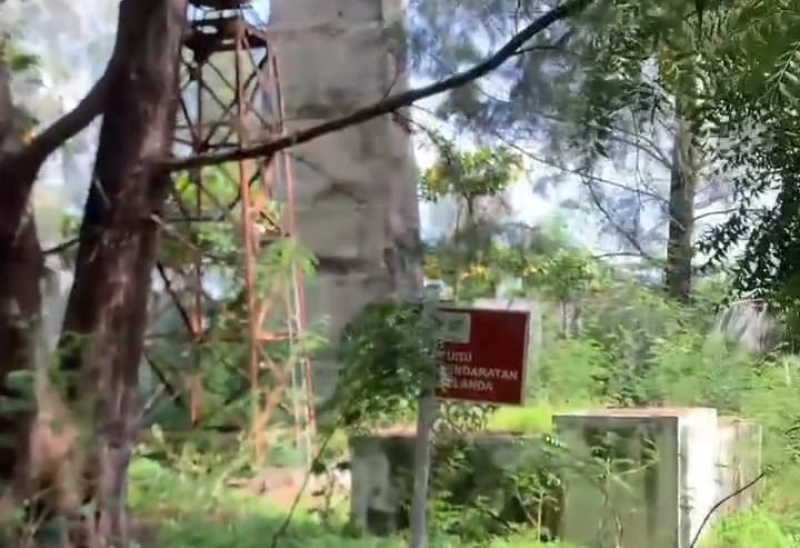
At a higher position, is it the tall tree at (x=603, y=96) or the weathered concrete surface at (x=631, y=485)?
the tall tree at (x=603, y=96)

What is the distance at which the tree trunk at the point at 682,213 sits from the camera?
1857 millimetres

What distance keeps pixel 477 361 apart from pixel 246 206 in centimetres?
120

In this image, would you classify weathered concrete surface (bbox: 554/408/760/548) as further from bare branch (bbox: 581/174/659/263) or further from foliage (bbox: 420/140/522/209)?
foliage (bbox: 420/140/522/209)

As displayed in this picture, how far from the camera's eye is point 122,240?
148 cm

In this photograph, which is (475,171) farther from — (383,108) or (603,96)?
(383,108)

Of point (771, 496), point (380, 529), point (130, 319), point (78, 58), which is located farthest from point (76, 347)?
point (771, 496)

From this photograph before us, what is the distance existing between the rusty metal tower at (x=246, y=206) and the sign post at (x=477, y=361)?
338mm

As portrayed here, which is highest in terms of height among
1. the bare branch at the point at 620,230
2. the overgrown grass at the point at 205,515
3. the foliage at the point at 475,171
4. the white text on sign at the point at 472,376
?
the foliage at the point at 475,171

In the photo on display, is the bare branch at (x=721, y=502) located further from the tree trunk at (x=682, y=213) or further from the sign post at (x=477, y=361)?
the sign post at (x=477, y=361)

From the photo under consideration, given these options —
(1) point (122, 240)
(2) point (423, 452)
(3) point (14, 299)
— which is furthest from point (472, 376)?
(3) point (14, 299)

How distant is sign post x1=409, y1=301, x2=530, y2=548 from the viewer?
174 cm

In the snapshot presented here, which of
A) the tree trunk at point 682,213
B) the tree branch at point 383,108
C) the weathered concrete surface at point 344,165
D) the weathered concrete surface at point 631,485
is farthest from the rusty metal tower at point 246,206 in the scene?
the tree trunk at point 682,213

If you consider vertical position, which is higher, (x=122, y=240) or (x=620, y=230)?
(x=620, y=230)

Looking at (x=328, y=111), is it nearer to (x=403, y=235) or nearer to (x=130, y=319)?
(x=403, y=235)
